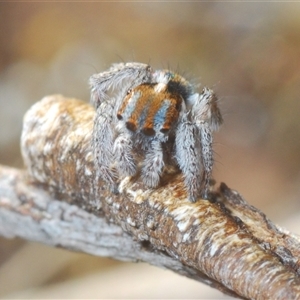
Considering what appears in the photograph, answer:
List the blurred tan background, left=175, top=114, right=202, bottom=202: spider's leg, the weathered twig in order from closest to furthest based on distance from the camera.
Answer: the weathered twig < left=175, top=114, right=202, bottom=202: spider's leg < the blurred tan background

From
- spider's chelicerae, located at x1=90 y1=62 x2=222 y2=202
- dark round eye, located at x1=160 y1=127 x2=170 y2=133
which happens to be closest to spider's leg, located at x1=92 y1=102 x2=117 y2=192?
spider's chelicerae, located at x1=90 y1=62 x2=222 y2=202

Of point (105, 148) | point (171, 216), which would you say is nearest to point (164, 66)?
point (105, 148)

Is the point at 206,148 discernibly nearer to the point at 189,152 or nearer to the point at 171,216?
the point at 189,152

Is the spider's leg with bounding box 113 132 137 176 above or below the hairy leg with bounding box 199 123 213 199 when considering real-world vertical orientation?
below

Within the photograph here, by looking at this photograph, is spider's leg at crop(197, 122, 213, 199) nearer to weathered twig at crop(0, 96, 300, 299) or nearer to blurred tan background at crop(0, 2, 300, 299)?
weathered twig at crop(0, 96, 300, 299)

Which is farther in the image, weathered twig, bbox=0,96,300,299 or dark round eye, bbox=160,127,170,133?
dark round eye, bbox=160,127,170,133

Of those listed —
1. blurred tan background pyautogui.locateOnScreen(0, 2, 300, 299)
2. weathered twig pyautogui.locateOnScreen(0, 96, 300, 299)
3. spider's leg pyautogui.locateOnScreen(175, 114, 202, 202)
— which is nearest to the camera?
weathered twig pyautogui.locateOnScreen(0, 96, 300, 299)

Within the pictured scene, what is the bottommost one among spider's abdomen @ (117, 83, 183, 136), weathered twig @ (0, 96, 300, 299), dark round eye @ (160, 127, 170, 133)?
weathered twig @ (0, 96, 300, 299)
